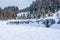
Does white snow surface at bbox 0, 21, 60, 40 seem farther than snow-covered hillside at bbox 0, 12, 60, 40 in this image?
No

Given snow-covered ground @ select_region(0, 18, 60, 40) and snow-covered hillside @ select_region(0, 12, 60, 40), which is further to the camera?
snow-covered hillside @ select_region(0, 12, 60, 40)

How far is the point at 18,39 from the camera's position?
20.7 ft

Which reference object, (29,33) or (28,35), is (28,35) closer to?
(28,35)

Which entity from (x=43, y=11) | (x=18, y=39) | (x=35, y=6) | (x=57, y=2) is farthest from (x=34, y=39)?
(x=35, y=6)

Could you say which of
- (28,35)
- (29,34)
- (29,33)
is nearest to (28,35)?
(28,35)

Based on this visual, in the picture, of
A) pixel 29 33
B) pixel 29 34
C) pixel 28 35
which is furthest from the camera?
→ pixel 29 33

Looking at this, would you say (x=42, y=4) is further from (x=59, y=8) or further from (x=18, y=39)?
(x=18, y=39)

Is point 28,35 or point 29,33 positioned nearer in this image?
point 28,35

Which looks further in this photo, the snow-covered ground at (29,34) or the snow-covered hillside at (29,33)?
the snow-covered hillside at (29,33)

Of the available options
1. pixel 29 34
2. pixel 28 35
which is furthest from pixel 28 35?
pixel 29 34

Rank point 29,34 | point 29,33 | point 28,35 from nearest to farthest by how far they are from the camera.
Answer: point 28,35 < point 29,34 < point 29,33

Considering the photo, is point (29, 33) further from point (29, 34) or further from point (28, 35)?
point (28, 35)

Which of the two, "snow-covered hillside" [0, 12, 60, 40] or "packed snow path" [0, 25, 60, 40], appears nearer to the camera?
"packed snow path" [0, 25, 60, 40]

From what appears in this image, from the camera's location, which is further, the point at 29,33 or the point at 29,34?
the point at 29,33
